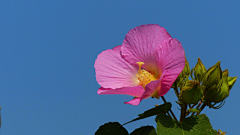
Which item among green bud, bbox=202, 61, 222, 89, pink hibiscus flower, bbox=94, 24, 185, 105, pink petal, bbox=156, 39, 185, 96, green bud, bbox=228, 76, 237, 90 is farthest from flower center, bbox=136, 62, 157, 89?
green bud, bbox=228, 76, 237, 90

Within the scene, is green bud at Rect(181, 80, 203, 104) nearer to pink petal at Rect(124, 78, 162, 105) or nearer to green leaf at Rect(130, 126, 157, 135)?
pink petal at Rect(124, 78, 162, 105)

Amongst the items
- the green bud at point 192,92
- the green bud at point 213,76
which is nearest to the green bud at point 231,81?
the green bud at point 213,76

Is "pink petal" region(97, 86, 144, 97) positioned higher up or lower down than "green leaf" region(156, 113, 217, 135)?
higher up

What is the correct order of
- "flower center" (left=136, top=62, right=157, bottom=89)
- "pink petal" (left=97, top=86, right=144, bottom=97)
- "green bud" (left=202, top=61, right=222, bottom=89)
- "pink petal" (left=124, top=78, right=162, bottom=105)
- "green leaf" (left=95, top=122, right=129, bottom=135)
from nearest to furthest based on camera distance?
"pink petal" (left=124, top=78, right=162, bottom=105)
"pink petal" (left=97, top=86, right=144, bottom=97)
"green bud" (left=202, top=61, right=222, bottom=89)
"flower center" (left=136, top=62, right=157, bottom=89)
"green leaf" (left=95, top=122, right=129, bottom=135)

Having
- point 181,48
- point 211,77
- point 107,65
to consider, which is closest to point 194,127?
point 211,77

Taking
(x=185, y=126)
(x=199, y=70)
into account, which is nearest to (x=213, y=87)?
(x=199, y=70)

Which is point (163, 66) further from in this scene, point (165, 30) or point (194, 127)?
point (194, 127)

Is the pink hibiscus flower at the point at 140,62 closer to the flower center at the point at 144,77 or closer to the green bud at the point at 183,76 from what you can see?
the flower center at the point at 144,77
